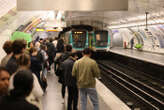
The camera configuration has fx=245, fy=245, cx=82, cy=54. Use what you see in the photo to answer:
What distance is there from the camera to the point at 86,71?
15.4 feet

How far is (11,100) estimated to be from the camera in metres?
2.10

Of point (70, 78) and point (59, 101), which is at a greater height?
point (70, 78)

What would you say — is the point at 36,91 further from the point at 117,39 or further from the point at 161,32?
the point at 117,39

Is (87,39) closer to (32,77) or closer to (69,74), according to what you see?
(69,74)

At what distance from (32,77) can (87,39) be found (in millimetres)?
16249

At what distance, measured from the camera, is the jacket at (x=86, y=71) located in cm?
469

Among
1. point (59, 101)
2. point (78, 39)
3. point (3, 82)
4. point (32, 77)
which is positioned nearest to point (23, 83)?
point (32, 77)

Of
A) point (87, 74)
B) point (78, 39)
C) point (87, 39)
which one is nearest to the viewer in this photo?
point (87, 74)

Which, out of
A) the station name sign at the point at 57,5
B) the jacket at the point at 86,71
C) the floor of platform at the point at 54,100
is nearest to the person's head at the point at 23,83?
the jacket at the point at 86,71

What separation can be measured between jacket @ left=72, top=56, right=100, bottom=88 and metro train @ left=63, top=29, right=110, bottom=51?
42.5 ft

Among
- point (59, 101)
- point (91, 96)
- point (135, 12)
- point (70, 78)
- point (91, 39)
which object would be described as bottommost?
point (59, 101)

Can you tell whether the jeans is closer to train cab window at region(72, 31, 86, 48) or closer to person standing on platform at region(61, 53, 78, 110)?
person standing on platform at region(61, 53, 78, 110)

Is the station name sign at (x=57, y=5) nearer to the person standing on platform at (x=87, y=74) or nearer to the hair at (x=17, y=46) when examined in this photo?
the person standing on platform at (x=87, y=74)

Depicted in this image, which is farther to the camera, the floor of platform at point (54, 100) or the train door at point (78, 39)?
the train door at point (78, 39)
